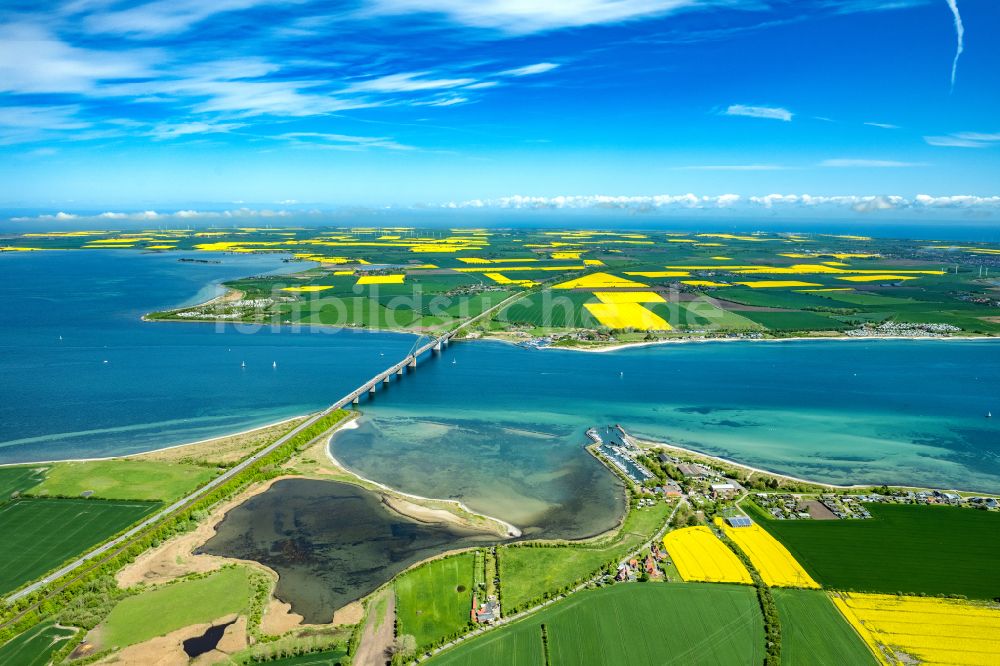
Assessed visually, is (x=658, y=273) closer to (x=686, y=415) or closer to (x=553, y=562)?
(x=686, y=415)

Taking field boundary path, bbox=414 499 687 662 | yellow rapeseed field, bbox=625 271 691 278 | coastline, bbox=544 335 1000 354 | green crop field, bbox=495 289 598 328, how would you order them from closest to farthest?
field boundary path, bbox=414 499 687 662
coastline, bbox=544 335 1000 354
green crop field, bbox=495 289 598 328
yellow rapeseed field, bbox=625 271 691 278

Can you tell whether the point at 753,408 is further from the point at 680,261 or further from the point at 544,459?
the point at 680,261

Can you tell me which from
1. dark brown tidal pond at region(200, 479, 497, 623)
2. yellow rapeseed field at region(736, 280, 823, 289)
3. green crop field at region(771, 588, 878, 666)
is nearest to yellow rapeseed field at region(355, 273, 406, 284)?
yellow rapeseed field at region(736, 280, 823, 289)

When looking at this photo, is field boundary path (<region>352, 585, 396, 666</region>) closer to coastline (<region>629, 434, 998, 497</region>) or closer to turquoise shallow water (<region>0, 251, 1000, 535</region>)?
turquoise shallow water (<region>0, 251, 1000, 535</region>)

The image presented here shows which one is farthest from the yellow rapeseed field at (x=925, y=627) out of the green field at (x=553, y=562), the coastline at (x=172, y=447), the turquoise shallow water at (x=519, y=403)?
the coastline at (x=172, y=447)

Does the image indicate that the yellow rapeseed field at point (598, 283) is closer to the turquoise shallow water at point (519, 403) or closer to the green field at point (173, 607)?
the turquoise shallow water at point (519, 403)

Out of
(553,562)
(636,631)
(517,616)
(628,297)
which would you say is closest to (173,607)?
(517,616)
